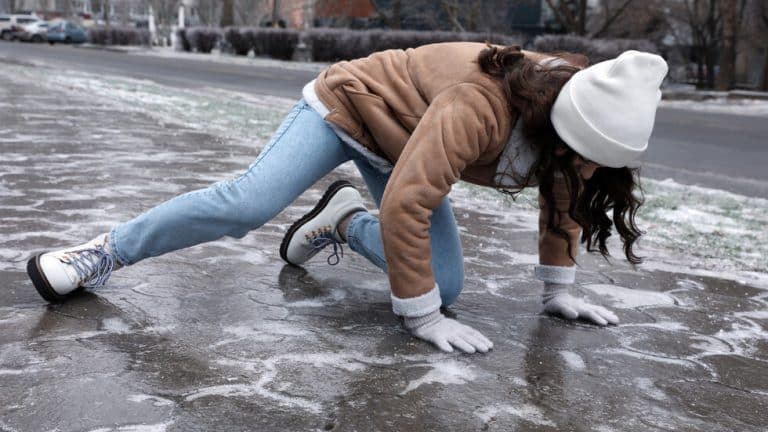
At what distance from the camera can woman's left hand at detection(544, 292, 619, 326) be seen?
3238 millimetres

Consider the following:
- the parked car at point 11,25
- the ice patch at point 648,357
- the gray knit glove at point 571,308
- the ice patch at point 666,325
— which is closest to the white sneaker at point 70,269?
the gray knit glove at point 571,308

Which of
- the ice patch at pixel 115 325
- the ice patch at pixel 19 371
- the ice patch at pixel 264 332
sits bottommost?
the ice patch at pixel 264 332

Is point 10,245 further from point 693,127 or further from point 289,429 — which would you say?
point 693,127

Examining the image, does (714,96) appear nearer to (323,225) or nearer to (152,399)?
(323,225)

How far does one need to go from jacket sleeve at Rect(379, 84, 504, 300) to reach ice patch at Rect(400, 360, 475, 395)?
0.30m

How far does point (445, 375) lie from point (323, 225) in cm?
115

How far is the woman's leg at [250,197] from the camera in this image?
2.97 m

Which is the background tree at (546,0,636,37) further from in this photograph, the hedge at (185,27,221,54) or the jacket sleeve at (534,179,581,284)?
the jacket sleeve at (534,179,581,284)

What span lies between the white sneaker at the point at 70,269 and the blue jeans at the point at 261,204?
54 mm

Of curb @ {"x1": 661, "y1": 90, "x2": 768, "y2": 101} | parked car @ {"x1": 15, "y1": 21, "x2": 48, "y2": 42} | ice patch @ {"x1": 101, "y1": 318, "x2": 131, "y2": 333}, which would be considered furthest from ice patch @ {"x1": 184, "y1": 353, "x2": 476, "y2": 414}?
parked car @ {"x1": 15, "y1": 21, "x2": 48, "y2": 42}

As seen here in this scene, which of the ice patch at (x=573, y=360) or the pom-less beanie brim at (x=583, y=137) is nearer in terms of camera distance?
the pom-less beanie brim at (x=583, y=137)

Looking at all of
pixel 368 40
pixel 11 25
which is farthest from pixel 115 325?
pixel 11 25

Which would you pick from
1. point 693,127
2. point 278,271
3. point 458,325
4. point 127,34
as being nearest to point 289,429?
point 458,325

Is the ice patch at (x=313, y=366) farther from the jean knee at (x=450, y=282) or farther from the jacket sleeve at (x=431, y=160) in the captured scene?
the jean knee at (x=450, y=282)
